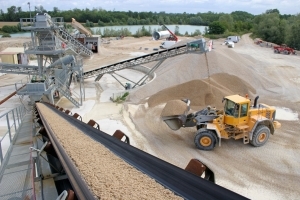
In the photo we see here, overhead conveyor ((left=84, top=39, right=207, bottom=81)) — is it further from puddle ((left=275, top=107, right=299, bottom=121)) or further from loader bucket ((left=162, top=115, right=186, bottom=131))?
loader bucket ((left=162, top=115, right=186, bottom=131))

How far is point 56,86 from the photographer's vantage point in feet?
50.5

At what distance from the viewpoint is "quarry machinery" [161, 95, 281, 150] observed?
32.8 feet

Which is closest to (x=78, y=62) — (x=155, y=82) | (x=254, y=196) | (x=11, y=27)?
(x=155, y=82)

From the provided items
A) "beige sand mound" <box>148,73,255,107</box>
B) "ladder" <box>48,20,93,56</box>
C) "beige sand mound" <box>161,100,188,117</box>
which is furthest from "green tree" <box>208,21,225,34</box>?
"beige sand mound" <box>161,100,188,117</box>

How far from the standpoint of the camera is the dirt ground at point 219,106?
8.43 metres

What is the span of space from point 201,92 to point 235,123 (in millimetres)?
5686

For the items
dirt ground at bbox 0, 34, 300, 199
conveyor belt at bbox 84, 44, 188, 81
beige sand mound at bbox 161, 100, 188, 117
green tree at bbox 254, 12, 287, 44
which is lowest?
dirt ground at bbox 0, 34, 300, 199

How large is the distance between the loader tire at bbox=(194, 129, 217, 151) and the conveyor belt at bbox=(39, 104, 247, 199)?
631cm

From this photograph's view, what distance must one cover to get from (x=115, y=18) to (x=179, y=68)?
89227 millimetres

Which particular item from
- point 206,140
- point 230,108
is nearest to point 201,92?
point 230,108

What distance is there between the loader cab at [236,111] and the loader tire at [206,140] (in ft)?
2.53

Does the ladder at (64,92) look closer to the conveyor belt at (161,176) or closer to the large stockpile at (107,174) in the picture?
the large stockpile at (107,174)

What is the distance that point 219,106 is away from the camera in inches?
577

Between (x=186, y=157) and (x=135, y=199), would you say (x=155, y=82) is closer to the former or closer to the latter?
(x=186, y=157)
